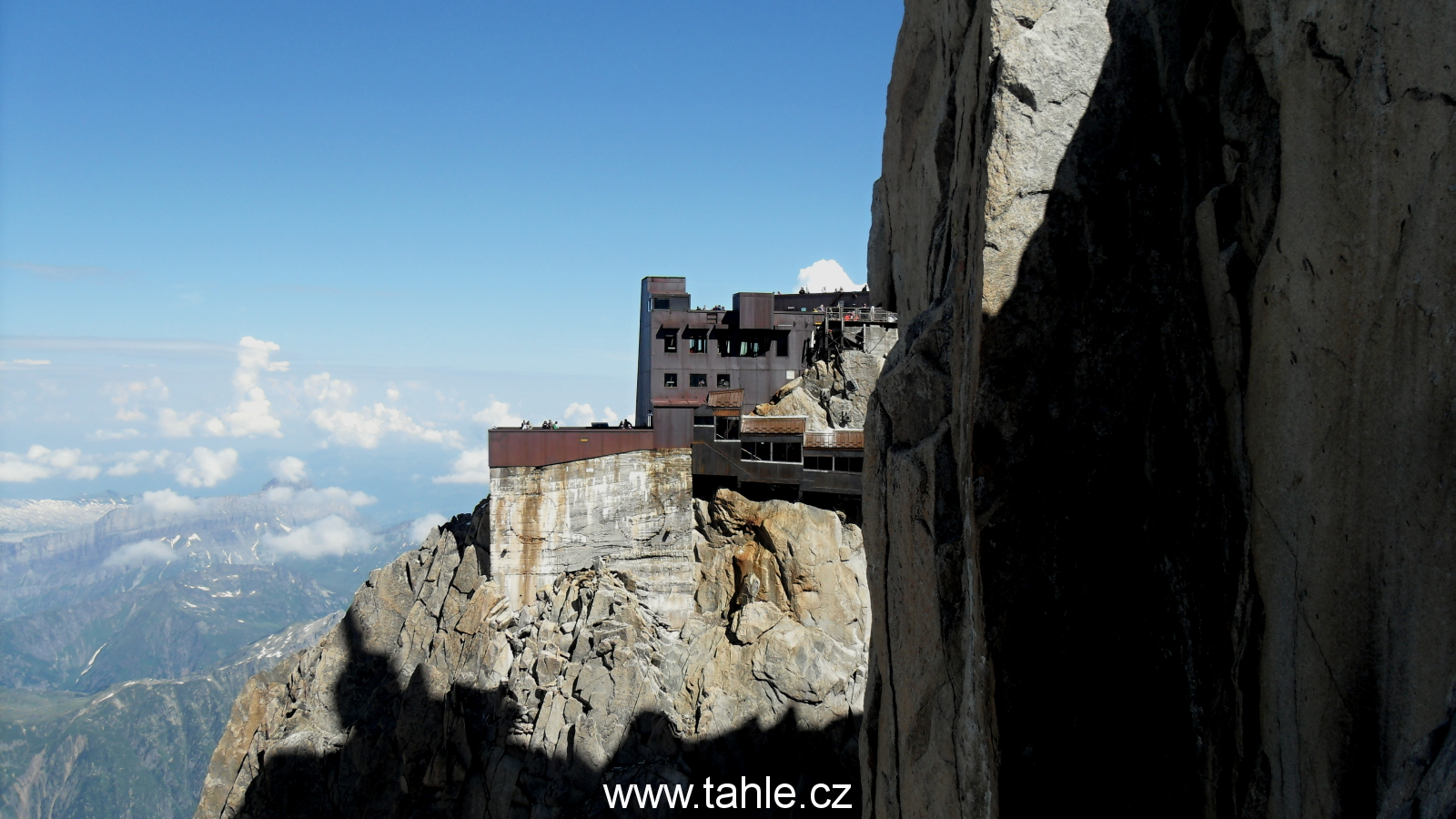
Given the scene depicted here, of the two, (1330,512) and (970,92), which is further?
(970,92)

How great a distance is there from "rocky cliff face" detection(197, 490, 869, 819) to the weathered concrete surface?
0.58 metres

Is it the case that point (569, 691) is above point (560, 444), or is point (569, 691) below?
→ below

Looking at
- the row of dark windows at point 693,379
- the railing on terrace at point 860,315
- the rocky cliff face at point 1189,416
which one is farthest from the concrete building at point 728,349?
the rocky cliff face at point 1189,416

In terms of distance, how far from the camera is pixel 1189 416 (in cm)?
745

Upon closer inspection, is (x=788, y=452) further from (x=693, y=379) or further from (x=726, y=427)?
(x=693, y=379)

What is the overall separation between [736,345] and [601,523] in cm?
1526

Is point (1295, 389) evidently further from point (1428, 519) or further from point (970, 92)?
point (970, 92)

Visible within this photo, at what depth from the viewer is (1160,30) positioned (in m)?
7.96

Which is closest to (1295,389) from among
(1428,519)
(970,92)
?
(1428,519)

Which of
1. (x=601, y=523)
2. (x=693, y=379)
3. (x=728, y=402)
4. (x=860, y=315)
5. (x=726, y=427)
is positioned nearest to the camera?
(x=601, y=523)

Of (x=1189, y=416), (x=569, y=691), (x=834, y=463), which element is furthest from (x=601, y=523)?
(x=1189, y=416)

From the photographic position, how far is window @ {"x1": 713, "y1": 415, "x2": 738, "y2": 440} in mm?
34969

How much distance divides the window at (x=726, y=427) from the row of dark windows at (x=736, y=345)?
10945 millimetres

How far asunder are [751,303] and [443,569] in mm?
19579
